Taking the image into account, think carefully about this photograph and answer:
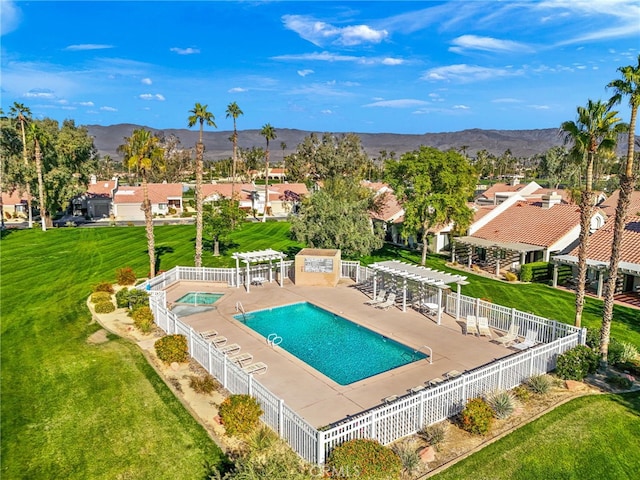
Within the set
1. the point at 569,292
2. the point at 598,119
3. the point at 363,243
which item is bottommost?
the point at 569,292

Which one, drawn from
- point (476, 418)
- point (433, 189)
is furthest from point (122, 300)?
point (433, 189)

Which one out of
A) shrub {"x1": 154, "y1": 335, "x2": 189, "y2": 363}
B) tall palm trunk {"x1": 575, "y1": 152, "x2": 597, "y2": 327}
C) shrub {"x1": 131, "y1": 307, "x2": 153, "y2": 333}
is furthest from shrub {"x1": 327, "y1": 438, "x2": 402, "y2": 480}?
shrub {"x1": 131, "y1": 307, "x2": 153, "y2": 333}

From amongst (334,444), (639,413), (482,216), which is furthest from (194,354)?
(482,216)

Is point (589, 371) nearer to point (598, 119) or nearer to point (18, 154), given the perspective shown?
point (598, 119)

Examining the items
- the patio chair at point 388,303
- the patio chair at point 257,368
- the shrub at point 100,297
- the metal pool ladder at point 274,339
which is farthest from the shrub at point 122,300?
the patio chair at point 388,303

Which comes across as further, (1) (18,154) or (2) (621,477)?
(1) (18,154)

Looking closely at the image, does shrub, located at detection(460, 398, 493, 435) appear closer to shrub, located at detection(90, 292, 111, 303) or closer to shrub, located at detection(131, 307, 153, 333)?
shrub, located at detection(131, 307, 153, 333)

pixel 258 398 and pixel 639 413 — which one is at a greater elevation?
pixel 258 398

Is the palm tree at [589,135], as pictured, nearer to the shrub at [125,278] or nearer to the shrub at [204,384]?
the shrub at [204,384]

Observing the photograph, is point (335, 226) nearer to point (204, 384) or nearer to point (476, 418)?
point (204, 384)

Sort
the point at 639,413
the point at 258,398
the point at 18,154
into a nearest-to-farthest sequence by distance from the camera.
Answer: the point at 258,398
the point at 639,413
the point at 18,154
